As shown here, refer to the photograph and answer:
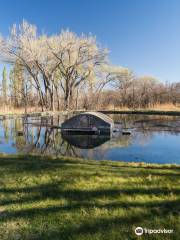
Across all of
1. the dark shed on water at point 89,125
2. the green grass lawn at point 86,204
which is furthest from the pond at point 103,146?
the green grass lawn at point 86,204

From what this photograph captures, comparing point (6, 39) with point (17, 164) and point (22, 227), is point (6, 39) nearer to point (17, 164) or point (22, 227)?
point (17, 164)

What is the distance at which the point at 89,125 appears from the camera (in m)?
9.73

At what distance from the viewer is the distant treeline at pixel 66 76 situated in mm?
20109

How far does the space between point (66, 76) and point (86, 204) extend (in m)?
21.9

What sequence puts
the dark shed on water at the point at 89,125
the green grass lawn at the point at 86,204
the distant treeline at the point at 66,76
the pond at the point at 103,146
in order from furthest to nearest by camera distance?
1. the distant treeline at the point at 66,76
2. the dark shed on water at the point at 89,125
3. the pond at the point at 103,146
4. the green grass lawn at the point at 86,204

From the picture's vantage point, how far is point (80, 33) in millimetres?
22422

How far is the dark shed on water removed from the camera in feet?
31.3

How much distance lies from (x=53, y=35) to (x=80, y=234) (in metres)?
22.2

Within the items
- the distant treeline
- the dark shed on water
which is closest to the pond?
the dark shed on water

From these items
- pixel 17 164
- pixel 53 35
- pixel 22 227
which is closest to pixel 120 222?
pixel 22 227

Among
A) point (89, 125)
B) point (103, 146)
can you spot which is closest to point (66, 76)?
point (89, 125)

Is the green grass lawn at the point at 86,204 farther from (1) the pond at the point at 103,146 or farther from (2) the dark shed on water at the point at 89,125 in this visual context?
(2) the dark shed on water at the point at 89,125

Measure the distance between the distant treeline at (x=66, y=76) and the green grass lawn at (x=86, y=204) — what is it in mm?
17698

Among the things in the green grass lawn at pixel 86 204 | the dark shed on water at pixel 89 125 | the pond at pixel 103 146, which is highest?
the dark shed on water at pixel 89 125
